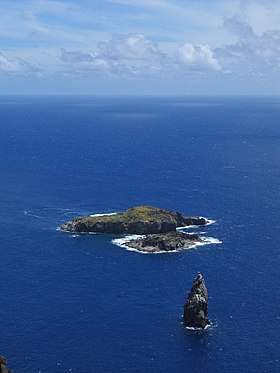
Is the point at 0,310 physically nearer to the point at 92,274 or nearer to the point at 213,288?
the point at 92,274

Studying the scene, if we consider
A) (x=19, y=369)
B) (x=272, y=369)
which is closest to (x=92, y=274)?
(x=19, y=369)

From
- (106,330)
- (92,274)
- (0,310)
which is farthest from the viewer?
(92,274)

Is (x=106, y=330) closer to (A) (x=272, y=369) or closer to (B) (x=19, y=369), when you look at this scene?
(B) (x=19, y=369)

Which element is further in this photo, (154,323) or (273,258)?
(273,258)

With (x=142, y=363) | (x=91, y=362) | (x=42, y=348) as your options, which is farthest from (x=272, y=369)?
(x=42, y=348)

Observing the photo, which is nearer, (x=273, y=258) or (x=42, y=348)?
(x=42, y=348)

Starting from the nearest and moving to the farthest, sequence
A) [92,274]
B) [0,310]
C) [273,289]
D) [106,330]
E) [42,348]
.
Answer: [42,348], [106,330], [0,310], [273,289], [92,274]
